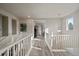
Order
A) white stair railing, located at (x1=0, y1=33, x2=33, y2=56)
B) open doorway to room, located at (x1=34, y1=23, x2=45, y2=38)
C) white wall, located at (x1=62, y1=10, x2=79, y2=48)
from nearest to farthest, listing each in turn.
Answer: white stair railing, located at (x1=0, y1=33, x2=33, y2=56)
white wall, located at (x1=62, y1=10, x2=79, y2=48)
open doorway to room, located at (x1=34, y1=23, x2=45, y2=38)

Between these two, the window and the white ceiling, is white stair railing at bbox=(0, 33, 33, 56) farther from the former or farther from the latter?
the window

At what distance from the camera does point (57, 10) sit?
7.04 ft

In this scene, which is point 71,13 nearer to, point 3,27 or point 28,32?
point 28,32

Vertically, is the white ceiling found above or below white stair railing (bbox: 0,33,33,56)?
above

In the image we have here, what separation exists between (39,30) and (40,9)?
397 mm

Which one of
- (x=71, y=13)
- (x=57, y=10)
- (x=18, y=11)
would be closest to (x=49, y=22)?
(x=57, y=10)

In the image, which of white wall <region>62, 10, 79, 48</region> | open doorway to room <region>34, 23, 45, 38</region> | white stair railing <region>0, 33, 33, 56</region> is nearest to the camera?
white stair railing <region>0, 33, 33, 56</region>

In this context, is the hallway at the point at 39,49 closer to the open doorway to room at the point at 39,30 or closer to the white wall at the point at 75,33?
the open doorway to room at the point at 39,30

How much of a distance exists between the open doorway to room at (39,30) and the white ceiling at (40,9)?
166mm

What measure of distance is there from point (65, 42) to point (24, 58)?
77 centimetres

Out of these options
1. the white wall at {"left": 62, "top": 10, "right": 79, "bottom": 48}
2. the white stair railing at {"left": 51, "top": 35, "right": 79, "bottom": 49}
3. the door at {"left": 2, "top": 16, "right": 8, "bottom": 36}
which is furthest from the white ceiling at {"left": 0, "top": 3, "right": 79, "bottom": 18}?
the white stair railing at {"left": 51, "top": 35, "right": 79, "bottom": 49}

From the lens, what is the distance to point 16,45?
87.9 inches

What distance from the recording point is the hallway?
7.09 feet

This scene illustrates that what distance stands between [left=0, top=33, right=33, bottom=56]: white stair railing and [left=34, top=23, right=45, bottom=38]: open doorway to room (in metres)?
0.11
